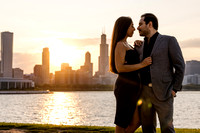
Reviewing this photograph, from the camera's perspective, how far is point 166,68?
507 cm

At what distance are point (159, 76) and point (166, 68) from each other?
0.17 m

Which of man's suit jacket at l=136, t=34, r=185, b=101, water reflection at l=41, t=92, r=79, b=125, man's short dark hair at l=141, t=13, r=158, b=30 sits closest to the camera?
man's suit jacket at l=136, t=34, r=185, b=101

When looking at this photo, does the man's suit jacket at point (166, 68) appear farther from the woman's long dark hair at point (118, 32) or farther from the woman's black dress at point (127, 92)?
the woman's long dark hair at point (118, 32)

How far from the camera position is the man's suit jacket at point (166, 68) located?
4996mm

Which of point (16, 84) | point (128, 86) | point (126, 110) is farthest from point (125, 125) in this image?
point (16, 84)

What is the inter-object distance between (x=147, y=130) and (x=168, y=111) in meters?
0.48

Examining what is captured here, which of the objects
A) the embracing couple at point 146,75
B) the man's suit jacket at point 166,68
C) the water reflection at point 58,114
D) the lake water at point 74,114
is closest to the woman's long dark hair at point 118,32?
the embracing couple at point 146,75

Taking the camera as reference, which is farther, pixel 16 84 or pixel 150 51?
pixel 16 84

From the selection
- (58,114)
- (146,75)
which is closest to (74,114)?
(58,114)

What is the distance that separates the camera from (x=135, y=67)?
5.02 metres

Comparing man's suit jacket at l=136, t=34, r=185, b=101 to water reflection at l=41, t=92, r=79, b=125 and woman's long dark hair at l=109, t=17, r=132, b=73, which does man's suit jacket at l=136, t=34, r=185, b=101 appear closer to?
woman's long dark hair at l=109, t=17, r=132, b=73

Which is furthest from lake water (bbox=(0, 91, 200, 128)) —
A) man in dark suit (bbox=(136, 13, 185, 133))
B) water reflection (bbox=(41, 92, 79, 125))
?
man in dark suit (bbox=(136, 13, 185, 133))

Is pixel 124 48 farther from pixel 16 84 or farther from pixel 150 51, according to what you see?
pixel 16 84

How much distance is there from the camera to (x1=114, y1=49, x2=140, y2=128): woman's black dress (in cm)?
504
